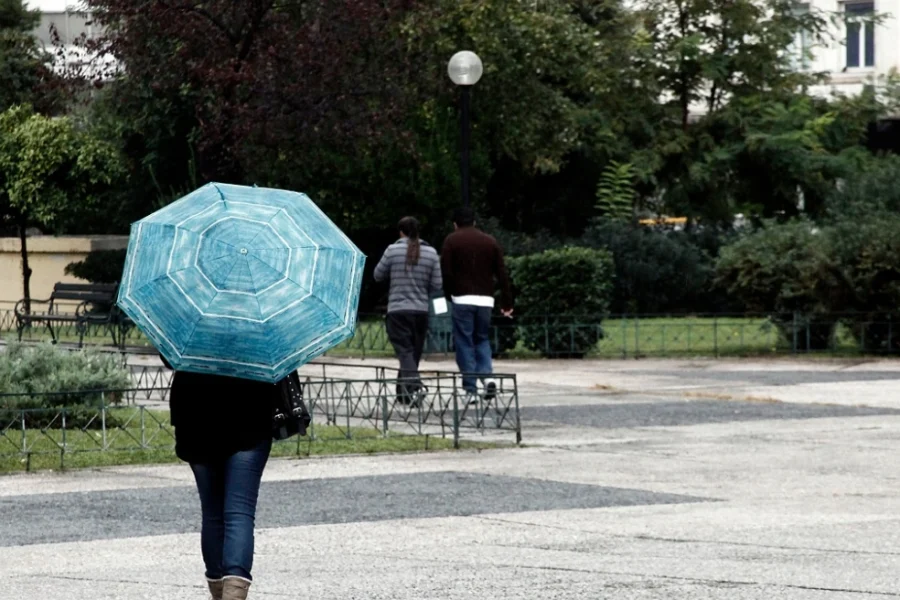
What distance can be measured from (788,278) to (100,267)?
19.1 meters

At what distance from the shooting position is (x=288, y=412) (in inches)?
244

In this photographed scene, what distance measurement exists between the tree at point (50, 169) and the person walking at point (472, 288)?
61.8ft

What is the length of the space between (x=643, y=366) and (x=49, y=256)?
22.4 meters

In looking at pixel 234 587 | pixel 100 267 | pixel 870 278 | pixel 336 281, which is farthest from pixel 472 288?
pixel 100 267

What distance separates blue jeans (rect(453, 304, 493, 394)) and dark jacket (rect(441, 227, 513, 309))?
161 millimetres

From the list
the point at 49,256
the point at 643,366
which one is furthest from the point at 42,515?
the point at 49,256

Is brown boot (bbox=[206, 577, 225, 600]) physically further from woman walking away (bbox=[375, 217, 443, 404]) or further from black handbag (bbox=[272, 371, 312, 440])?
woman walking away (bbox=[375, 217, 443, 404])

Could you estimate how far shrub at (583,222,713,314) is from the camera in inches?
1314

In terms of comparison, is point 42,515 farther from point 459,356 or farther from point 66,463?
point 459,356

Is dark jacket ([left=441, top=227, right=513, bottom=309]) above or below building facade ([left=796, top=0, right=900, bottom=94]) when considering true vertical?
below

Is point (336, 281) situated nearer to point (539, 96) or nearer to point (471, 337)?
point (471, 337)

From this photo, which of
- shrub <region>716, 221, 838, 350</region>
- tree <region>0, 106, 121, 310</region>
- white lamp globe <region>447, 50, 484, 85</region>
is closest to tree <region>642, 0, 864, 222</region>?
tree <region>0, 106, 121, 310</region>

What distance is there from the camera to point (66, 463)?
11391 millimetres

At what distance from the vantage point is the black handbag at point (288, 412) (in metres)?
6.18
